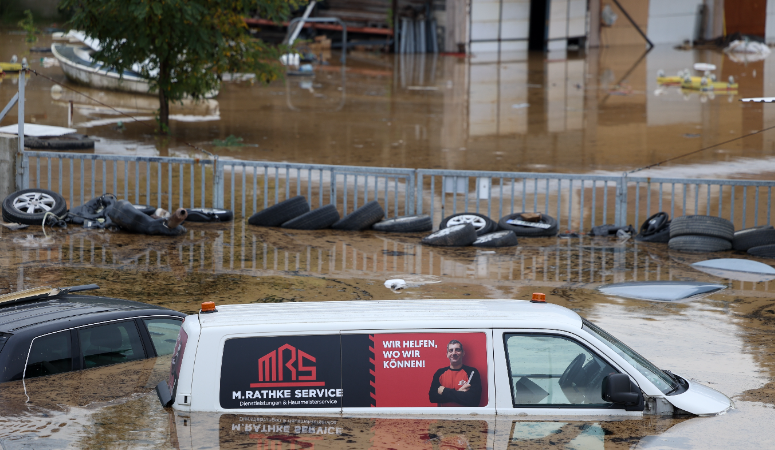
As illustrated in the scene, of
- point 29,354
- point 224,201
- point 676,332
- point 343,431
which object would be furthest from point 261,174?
point 343,431

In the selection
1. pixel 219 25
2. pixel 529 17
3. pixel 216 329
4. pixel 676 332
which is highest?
pixel 529 17

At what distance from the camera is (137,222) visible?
1314 centimetres

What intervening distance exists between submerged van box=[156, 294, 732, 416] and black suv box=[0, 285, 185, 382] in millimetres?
1271

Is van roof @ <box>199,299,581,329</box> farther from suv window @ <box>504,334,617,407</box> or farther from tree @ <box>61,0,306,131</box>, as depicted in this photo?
tree @ <box>61,0,306,131</box>

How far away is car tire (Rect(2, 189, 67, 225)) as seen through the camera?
527 inches

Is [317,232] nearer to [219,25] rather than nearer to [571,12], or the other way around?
[219,25]

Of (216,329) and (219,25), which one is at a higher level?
(219,25)

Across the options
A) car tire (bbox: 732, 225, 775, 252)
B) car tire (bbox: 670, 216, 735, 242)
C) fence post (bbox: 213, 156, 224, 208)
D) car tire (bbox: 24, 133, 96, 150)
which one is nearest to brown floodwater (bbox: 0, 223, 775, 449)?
car tire (bbox: 670, 216, 735, 242)

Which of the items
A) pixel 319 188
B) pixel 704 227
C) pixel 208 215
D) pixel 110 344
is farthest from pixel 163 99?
pixel 110 344

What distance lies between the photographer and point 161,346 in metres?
6.88

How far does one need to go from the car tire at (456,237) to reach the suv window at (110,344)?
7.05 metres

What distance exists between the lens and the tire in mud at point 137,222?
43.0ft

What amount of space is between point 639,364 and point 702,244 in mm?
7751

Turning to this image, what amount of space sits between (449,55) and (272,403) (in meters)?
44.0
